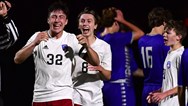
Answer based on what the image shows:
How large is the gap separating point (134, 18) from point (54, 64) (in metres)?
3.37

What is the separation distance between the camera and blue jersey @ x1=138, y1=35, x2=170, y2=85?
6711mm

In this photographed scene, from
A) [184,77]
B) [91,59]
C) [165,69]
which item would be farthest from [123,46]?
[184,77]

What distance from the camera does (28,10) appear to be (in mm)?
8578

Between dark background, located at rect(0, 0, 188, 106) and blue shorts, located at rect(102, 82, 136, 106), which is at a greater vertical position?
dark background, located at rect(0, 0, 188, 106)

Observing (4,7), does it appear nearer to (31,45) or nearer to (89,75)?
(31,45)

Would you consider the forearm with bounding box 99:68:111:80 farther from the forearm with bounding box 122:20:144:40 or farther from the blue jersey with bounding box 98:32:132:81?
the forearm with bounding box 122:20:144:40

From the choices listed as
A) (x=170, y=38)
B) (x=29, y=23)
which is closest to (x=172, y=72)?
(x=170, y=38)

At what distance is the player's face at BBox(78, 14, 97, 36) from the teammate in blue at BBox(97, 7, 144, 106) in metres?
1.17

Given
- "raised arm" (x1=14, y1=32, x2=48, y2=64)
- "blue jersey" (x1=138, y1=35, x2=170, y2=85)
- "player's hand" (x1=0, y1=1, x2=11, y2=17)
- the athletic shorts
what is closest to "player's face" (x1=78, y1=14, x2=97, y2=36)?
"raised arm" (x1=14, y1=32, x2=48, y2=64)

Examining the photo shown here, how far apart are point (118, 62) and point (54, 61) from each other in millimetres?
1882

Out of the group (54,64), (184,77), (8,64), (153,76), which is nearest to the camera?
(184,77)

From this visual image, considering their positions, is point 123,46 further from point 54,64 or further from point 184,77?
point 184,77

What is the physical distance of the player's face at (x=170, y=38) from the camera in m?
6.12

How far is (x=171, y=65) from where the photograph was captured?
5984 mm
